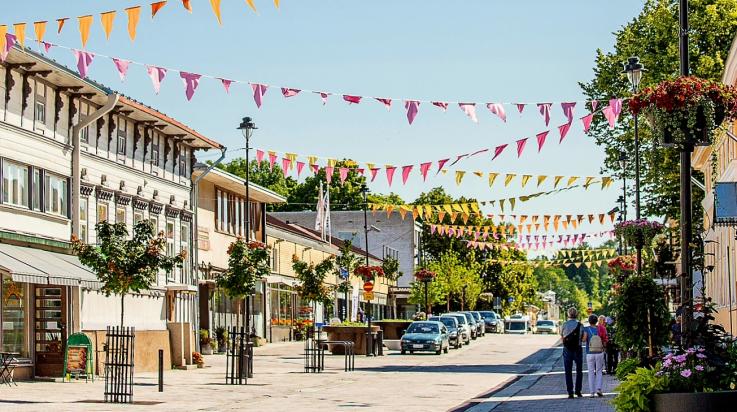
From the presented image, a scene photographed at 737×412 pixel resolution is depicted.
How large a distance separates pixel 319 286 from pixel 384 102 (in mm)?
31452

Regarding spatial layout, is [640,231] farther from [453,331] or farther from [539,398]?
[453,331]

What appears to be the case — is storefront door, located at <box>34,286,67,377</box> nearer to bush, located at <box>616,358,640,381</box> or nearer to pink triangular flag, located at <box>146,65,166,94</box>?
pink triangular flag, located at <box>146,65,166,94</box>

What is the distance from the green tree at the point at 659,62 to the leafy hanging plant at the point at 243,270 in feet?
49.3

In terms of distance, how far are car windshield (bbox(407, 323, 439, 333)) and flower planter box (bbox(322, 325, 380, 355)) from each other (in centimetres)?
402

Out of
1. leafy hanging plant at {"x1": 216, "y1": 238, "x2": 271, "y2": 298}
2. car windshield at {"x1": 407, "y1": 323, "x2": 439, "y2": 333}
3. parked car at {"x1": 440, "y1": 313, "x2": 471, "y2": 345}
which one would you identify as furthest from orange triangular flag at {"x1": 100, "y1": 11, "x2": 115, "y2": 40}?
parked car at {"x1": 440, "y1": 313, "x2": 471, "y2": 345}

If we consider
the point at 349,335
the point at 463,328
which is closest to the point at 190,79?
the point at 349,335

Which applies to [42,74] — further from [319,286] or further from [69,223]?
[319,286]

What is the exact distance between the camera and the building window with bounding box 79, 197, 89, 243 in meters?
35.6

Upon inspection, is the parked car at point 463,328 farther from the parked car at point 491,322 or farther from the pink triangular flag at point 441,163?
the pink triangular flag at point 441,163

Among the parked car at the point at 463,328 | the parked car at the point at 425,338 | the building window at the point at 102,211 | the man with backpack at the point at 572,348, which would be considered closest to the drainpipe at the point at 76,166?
the building window at the point at 102,211

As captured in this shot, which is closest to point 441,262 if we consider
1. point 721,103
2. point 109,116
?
point 109,116

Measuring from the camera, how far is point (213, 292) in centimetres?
5500

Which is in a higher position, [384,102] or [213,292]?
[384,102]

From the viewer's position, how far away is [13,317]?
3131 cm
